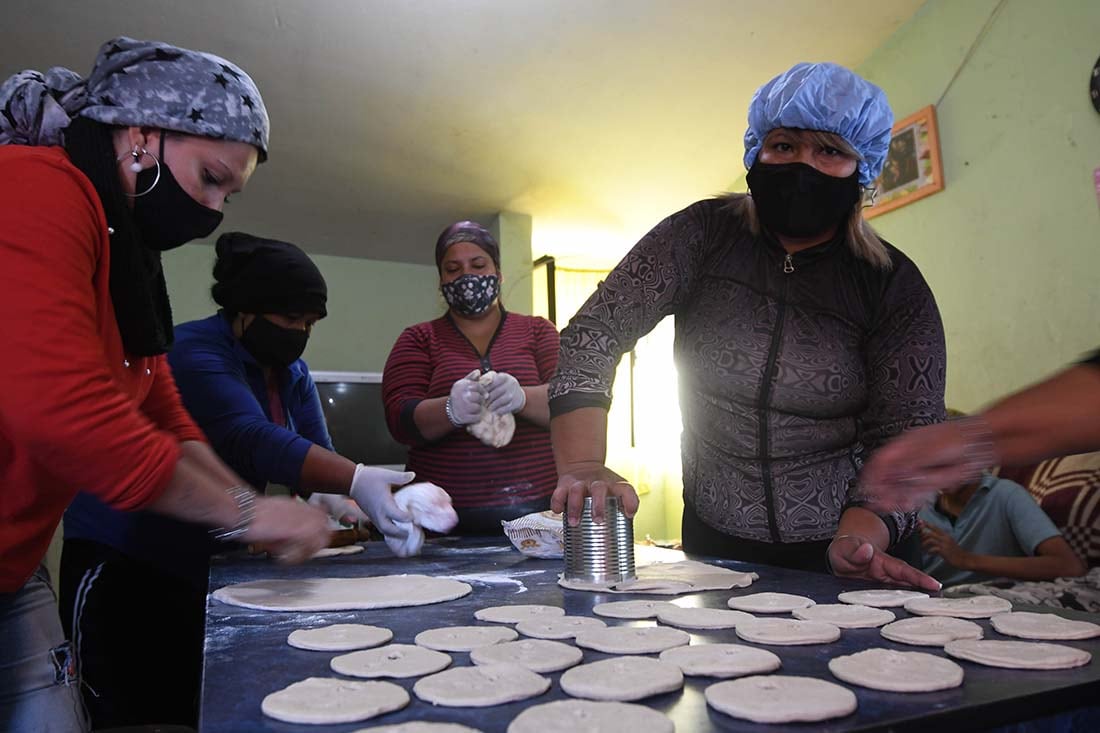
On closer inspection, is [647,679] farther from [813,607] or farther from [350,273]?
[350,273]

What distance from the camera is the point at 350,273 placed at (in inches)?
216

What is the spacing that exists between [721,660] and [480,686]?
0.29 metres

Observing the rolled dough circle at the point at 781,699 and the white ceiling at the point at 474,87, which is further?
the white ceiling at the point at 474,87

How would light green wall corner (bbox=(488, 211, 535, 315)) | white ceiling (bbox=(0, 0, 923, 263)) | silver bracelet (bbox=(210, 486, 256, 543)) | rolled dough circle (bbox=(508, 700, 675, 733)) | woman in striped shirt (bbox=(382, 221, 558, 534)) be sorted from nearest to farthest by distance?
rolled dough circle (bbox=(508, 700, 675, 733)), silver bracelet (bbox=(210, 486, 256, 543)), woman in striped shirt (bbox=(382, 221, 558, 534)), white ceiling (bbox=(0, 0, 923, 263)), light green wall corner (bbox=(488, 211, 535, 315))

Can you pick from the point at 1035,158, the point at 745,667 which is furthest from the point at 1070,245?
the point at 745,667

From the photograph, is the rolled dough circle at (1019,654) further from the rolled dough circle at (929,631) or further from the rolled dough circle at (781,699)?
the rolled dough circle at (781,699)

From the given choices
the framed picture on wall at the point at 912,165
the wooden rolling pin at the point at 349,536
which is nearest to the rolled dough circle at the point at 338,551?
the wooden rolling pin at the point at 349,536

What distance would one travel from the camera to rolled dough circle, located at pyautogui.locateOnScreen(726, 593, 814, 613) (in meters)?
1.18

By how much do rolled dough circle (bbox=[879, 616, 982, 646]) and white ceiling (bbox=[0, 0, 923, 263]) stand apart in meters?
3.28

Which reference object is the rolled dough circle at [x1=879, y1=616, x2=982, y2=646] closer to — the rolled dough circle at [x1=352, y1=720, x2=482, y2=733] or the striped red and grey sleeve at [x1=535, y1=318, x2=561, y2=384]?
the rolled dough circle at [x1=352, y1=720, x2=482, y2=733]

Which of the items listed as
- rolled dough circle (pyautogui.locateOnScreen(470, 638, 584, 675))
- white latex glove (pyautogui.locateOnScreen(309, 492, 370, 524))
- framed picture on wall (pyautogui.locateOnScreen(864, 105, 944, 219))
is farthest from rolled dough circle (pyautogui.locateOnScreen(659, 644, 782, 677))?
framed picture on wall (pyautogui.locateOnScreen(864, 105, 944, 219))

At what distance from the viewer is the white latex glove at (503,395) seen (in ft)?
7.30

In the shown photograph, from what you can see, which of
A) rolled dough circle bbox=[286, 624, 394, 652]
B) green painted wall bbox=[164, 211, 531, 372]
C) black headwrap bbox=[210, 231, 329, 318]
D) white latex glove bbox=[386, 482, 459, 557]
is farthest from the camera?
green painted wall bbox=[164, 211, 531, 372]

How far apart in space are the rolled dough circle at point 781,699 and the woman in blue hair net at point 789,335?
2.27 feet
